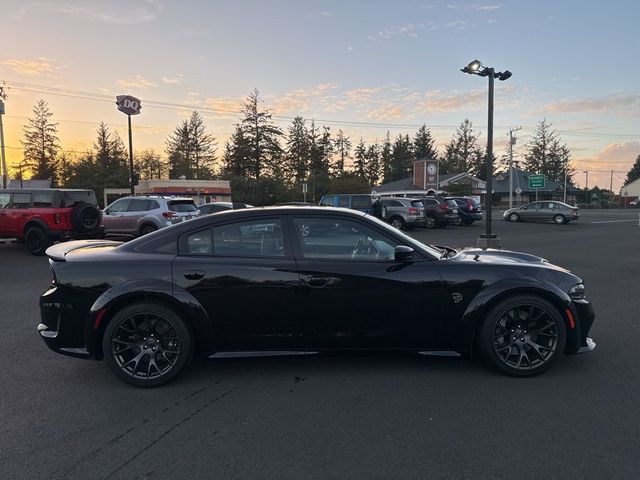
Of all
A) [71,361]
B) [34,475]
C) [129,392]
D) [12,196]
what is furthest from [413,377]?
[12,196]

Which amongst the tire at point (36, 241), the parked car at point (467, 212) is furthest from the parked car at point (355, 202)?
the tire at point (36, 241)

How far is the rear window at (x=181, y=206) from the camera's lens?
54.2ft

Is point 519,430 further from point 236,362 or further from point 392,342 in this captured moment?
point 236,362

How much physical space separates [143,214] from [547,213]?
25260 millimetres

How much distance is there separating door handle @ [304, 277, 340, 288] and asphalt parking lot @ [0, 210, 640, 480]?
0.85 meters

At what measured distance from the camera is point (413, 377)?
13.6ft

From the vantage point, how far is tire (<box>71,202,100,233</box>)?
13391mm

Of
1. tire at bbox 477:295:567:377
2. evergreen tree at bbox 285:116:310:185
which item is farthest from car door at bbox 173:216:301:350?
evergreen tree at bbox 285:116:310:185

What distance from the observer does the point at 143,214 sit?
16.3 m

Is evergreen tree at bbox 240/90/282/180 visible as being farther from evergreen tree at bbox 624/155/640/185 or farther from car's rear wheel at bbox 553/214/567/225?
evergreen tree at bbox 624/155/640/185

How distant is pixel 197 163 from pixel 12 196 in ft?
199

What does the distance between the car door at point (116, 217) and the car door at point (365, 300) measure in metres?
14.1

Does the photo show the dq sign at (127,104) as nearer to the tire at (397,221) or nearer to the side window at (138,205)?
the side window at (138,205)

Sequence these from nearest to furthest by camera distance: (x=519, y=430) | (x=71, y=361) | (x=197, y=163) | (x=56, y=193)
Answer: (x=519, y=430)
(x=71, y=361)
(x=56, y=193)
(x=197, y=163)
